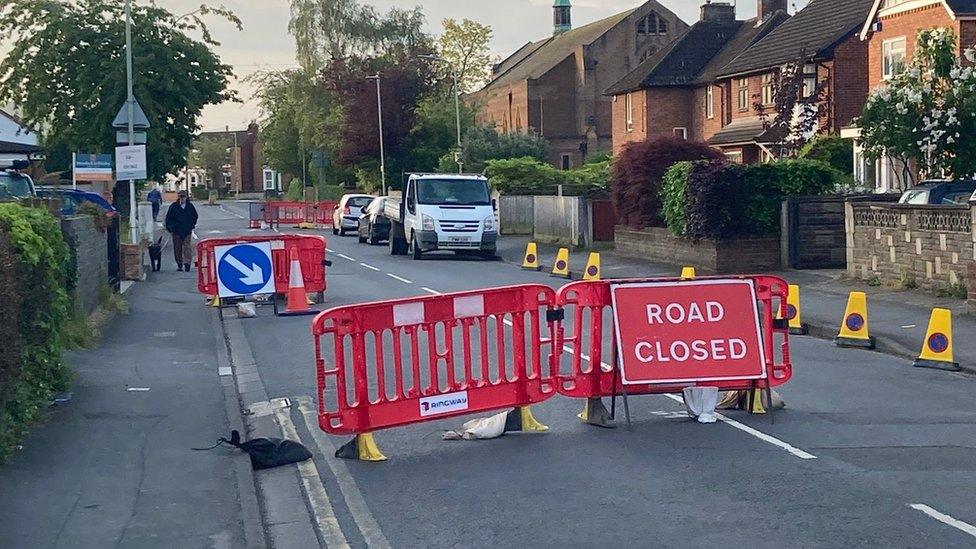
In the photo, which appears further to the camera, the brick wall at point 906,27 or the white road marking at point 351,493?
the brick wall at point 906,27

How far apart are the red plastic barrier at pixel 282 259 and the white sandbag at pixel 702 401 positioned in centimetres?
1096

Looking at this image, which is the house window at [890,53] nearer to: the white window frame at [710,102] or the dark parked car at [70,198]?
the white window frame at [710,102]

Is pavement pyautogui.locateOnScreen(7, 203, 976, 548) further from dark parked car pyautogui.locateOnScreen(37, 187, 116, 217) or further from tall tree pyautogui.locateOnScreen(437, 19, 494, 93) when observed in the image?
tall tree pyautogui.locateOnScreen(437, 19, 494, 93)

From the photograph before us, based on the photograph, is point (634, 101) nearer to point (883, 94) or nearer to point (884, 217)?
point (883, 94)

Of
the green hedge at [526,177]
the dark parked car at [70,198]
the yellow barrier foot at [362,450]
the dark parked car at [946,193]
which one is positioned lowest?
the yellow barrier foot at [362,450]

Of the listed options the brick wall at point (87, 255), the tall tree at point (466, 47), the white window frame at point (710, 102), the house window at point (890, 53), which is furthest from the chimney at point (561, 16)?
the brick wall at point (87, 255)

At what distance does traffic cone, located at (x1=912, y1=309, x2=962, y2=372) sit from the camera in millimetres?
13769

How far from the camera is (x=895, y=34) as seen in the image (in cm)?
3794

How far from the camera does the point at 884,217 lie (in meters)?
22.0

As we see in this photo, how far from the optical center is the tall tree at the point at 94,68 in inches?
1484

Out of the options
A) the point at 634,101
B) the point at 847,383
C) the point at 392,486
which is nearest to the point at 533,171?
the point at 634,101

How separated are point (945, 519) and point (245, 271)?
46.8ft

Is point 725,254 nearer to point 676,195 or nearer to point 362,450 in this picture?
point 676,195

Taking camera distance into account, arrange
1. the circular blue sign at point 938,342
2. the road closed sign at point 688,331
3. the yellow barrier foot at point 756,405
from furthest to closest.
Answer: the circular blue sign at point 938,342
the yellow barrier foot at point 756,405
the road closed sign at point 688,331
